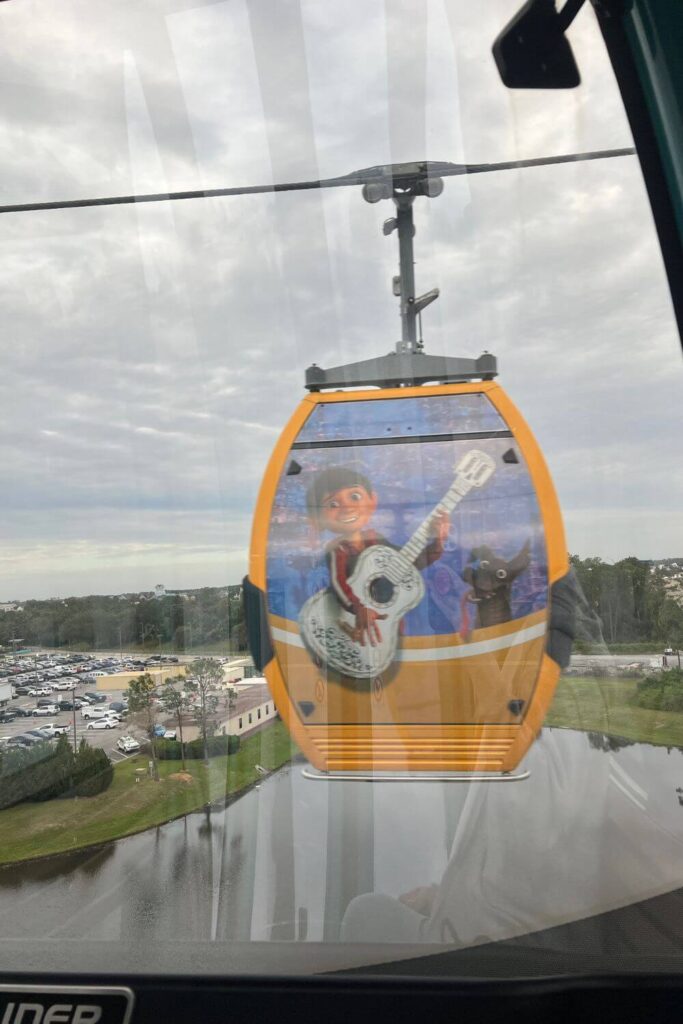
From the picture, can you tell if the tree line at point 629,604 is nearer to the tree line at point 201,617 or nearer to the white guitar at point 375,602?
the tree line at point 201,617

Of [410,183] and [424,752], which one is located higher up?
[410,183]

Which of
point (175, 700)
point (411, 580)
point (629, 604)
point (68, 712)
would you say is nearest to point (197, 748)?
point (175, 700)

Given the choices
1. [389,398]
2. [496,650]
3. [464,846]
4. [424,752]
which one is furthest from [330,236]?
[464,846]

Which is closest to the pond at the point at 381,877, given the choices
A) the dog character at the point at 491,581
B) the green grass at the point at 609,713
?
the green grass at the point at 609,713

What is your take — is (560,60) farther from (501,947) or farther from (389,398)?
(501,947)

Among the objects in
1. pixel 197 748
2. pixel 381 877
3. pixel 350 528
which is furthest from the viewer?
pixel 350 528

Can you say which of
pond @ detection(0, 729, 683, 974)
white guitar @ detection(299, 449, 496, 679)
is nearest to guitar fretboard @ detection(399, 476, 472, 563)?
white guitar @ detection(299, 449, 496, 679)

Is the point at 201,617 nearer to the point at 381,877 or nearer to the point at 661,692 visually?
the point at 381,877
